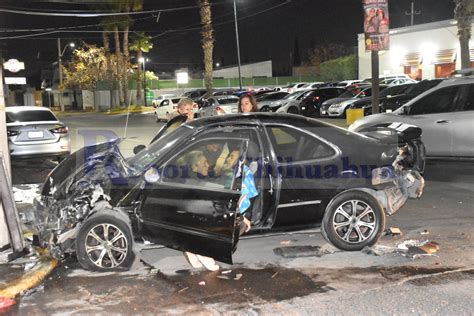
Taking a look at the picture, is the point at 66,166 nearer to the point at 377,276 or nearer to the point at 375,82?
the point at 377,276

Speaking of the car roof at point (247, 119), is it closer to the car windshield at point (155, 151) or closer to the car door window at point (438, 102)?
the car windshield at point (155, 151)

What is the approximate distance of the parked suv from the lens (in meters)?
9.77

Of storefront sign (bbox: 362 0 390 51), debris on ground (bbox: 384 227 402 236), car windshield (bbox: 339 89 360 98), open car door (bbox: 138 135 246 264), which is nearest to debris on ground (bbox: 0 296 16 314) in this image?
open car door (bbox: 138 135 246 264)

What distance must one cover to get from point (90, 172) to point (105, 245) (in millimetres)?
776

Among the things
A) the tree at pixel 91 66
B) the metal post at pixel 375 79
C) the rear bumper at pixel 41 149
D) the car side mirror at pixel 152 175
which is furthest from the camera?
the tree at pixel 91 66

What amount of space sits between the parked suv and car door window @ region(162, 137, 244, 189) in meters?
4.39

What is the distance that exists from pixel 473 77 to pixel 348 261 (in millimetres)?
6054

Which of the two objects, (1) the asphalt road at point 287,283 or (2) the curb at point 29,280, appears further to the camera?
(2) the curb at point 29,280

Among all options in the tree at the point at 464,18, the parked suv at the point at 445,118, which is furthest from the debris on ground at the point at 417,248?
the tree at the point at 464,18

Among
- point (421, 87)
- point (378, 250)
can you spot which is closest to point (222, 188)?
point (378, 250)

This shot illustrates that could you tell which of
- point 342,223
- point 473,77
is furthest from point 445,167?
point 342,223

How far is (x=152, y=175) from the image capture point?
5.42m

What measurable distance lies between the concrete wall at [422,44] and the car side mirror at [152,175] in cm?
3595

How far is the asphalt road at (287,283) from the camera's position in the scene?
4605 millimetres
